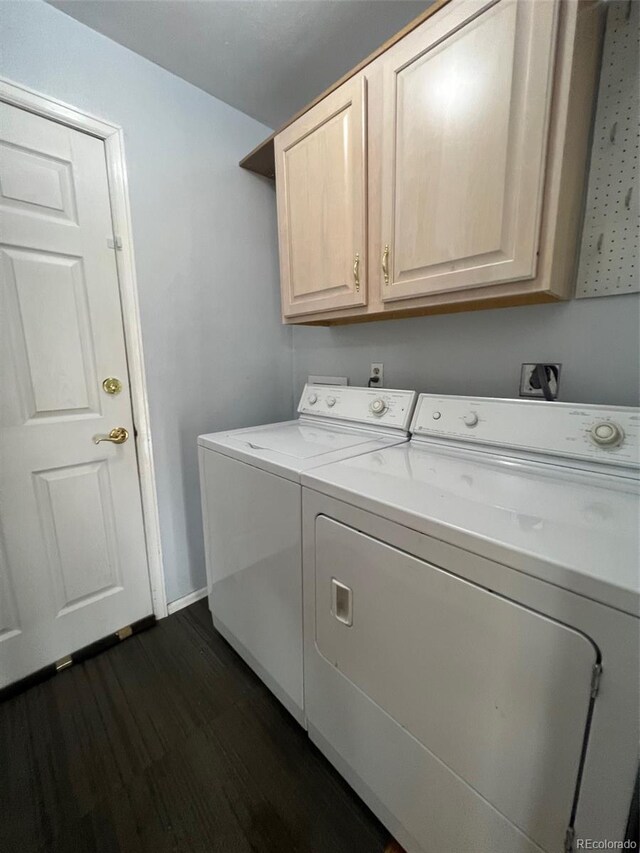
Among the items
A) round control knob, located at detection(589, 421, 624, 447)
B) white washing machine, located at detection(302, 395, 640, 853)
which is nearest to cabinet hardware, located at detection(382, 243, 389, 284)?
white washing machine, located at detection(302, 395, 640, 853)

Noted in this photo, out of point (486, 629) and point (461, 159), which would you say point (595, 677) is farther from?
point (461, 159)

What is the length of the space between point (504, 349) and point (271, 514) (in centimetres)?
104

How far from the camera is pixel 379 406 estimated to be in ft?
4.73

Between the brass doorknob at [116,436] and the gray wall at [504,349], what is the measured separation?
1.10 metres

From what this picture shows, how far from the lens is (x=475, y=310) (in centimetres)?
132

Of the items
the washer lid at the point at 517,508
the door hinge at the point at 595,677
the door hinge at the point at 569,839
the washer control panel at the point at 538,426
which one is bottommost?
the door hinge at the point at 569,839

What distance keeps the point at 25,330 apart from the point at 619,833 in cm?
199

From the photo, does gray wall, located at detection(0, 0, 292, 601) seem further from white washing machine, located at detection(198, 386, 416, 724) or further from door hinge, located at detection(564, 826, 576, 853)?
door hinge, located at detection(564, 826, 576, 853)

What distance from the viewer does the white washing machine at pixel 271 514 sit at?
3.62 ft

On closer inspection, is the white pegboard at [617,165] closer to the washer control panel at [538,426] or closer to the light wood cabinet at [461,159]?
the light wood cabinet at [461,159]

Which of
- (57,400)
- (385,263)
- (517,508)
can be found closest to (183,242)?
(57,400)

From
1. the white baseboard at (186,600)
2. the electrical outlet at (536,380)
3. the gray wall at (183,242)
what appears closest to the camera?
the electrical outlet at (536,380)

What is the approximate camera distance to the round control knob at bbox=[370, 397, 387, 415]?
1.43m

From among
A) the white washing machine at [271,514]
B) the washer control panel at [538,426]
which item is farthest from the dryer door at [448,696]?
the washer control panel at [538,426]
